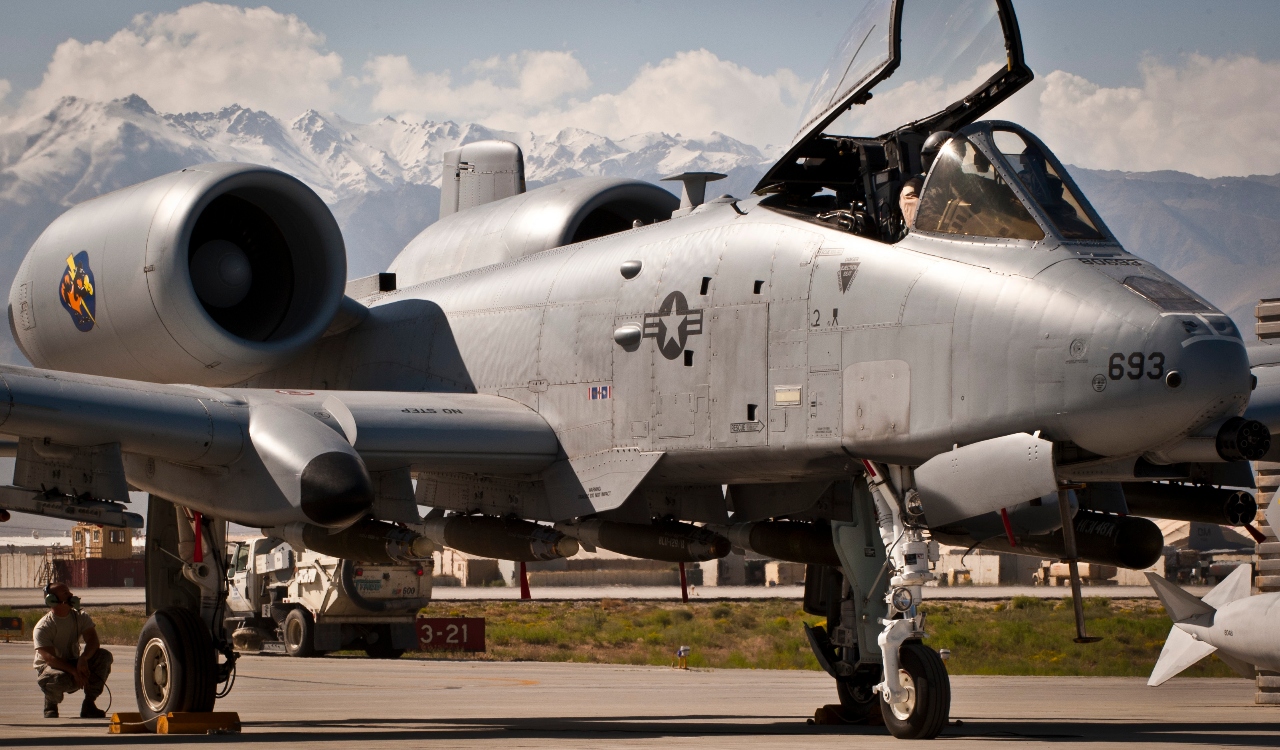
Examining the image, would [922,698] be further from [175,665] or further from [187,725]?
[175,665]

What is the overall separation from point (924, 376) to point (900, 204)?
1497mm

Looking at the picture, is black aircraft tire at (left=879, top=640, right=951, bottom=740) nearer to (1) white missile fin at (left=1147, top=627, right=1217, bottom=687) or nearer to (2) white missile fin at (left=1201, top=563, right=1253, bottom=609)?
(1) white missile fin at (left=1147, top=627, right=1217, bottom=687)

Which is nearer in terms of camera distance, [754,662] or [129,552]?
[754,662]

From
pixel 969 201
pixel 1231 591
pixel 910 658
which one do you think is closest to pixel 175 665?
pixel 910 658

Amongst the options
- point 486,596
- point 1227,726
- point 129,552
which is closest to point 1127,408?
point 1227,726

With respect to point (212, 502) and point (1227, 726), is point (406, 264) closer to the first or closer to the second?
point (212, 502)

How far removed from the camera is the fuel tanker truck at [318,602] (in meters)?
29.9

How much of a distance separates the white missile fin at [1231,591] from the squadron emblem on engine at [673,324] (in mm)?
6989

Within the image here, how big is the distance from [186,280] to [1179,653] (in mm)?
10236

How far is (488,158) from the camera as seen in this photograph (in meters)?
17.1

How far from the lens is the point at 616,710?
52.3ft

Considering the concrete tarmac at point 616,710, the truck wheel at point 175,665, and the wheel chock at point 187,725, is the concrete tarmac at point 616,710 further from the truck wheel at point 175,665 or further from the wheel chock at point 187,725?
the truck wheel at point 175,665

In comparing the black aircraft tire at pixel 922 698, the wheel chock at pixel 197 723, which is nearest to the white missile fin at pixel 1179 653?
the black aircraft tire at pixel 922 698

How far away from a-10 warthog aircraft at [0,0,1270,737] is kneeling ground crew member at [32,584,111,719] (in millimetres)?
2205
